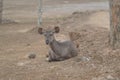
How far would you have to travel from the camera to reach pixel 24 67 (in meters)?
11.9

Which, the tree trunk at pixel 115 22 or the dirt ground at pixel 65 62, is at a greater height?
the tree trunk at pixel 115 22

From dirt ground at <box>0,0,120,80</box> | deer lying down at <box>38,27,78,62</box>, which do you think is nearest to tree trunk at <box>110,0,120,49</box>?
dirt ground at <box>0,0,120,80</box>

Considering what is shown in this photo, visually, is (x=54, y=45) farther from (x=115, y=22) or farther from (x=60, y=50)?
(x=115, y=22)

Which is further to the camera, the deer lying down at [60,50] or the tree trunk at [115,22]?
the deer lying down at [60,50]

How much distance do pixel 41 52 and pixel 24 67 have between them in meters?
2.73

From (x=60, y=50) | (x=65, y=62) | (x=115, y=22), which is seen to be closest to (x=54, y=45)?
(x=60, y=50)

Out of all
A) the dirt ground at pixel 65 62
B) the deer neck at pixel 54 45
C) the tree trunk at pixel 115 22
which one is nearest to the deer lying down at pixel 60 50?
the deer neck at pixel 54 45

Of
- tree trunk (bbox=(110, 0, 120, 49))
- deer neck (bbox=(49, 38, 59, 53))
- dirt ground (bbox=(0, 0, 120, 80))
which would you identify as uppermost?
tree trunk (bbox=(110, 0, 120, 49))

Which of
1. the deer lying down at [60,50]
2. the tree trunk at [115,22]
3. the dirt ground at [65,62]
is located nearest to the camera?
the dirt ground at [65,62]

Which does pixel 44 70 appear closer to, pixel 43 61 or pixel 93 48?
pixel 43 61

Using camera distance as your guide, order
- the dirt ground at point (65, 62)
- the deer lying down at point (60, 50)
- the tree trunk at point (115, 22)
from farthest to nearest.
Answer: the deer lying down at point (60, 50), the tree trunk at point (115, 22), the dirt ground at point (65, 62)

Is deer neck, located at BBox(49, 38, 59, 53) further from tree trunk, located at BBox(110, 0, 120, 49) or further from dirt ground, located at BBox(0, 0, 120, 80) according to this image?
tree trunk, located at BBox(110, 0, 120, 49)

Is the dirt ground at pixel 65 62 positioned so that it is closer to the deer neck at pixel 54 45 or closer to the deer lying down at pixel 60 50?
the deer lying down at pixel 60 50

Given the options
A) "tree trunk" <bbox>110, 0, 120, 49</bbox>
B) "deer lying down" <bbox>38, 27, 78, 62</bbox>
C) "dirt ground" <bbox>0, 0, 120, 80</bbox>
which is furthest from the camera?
"deer lying down" <bbox>38, 27, 78, 62</bbox>
